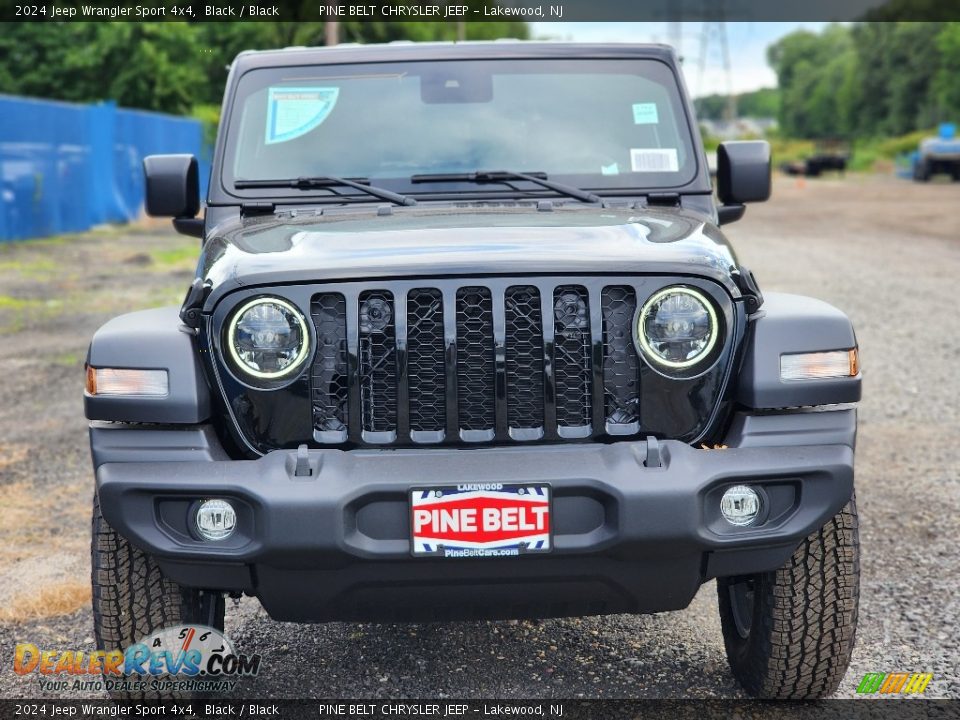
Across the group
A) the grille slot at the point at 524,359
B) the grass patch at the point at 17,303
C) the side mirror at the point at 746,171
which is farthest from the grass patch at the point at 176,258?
the grille slot at the point at 524,359

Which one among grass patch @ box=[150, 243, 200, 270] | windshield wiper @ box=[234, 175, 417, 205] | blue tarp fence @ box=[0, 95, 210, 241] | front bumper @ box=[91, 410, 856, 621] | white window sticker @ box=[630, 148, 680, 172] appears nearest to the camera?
front bumper @ box=[91, 410, 856, 621]

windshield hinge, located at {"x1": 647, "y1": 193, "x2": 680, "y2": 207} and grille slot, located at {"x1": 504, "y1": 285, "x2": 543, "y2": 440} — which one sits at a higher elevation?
windshield hinge, located at {"x1": 647, "y1": 193, "x2": 680, "y2": 207}

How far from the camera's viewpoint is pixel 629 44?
464cm

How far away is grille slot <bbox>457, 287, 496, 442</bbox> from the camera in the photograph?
309 cm

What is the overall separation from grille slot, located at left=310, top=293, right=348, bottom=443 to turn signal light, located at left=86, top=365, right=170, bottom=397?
15.1 inches

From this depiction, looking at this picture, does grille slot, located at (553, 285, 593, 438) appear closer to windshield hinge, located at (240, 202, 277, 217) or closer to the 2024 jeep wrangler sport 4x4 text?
the 2024 jeep wrangler sport 4x4 text

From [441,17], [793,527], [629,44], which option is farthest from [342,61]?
[441,17]

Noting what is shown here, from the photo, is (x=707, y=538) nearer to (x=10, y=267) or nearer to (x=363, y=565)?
(x=363, y=565)

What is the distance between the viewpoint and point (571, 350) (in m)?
3.12

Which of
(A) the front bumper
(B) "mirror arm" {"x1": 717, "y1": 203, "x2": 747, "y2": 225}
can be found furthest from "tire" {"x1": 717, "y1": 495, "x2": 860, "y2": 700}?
(B) "mirror arm" {"x1": 717, "y1": 203, "x2": 747, "y2": 225}

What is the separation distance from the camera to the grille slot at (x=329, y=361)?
310cm

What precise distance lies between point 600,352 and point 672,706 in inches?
44.6

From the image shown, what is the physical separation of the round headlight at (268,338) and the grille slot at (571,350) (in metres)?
0.65

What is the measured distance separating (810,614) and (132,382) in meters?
1.92
